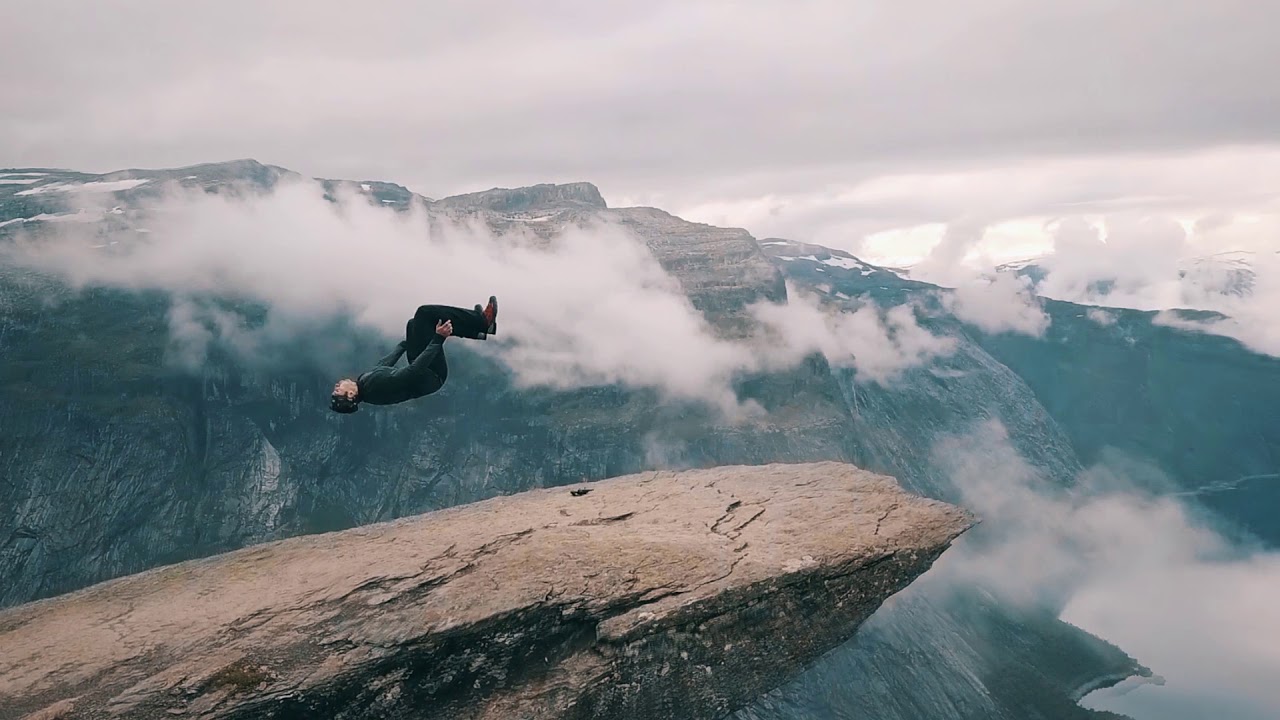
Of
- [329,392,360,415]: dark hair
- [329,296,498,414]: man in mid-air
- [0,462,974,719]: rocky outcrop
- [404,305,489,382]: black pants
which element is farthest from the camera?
[0,462,974,719]: rocky outcrop

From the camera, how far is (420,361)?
26500 mm

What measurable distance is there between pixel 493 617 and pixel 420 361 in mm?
11920

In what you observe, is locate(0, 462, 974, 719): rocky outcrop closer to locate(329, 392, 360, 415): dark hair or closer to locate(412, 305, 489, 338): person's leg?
locate(329, 392, 360, 415): dark hair

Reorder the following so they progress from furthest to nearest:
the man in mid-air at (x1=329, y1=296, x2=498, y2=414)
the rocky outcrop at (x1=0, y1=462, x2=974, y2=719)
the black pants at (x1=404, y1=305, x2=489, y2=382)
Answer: the rocky outcrop at (x1=0, y1=462, x2=974, y2=719), the black pants at (x1=404, y1=305, x2=489, y2=382), the man in mid-air at (x1=329, y1=296, x2=498, y2=414)

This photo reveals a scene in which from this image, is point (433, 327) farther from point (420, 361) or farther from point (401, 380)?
point (401, 380)

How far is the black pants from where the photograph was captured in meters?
27.0

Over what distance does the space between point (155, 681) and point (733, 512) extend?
27.2 m

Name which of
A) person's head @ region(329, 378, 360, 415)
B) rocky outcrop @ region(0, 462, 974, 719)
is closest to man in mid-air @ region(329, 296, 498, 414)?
person's head @ region(329, 378, 360, 415)

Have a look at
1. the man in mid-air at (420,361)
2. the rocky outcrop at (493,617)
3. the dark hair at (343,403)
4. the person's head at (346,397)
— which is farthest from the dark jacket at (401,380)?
Result: the rocky outcrop at (493,617)

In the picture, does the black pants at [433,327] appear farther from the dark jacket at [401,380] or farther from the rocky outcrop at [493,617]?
the rocky outcrop at [493,617]

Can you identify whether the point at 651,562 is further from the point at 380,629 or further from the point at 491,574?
the point at 380,629

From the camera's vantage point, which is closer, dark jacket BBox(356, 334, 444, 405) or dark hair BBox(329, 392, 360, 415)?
dark hair BBox(329, 392, 360, 415)

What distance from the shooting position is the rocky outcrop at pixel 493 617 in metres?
28.1

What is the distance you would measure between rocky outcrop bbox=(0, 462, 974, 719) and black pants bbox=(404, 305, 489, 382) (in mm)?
11372
